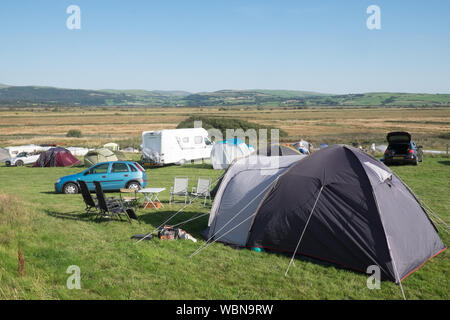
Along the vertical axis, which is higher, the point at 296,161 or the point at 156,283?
the point at 296,161

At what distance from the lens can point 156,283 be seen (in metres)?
6.67

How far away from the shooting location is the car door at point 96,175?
621 inches

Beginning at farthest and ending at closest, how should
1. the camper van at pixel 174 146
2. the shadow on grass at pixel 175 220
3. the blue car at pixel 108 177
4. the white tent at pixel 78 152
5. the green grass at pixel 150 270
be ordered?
1. the white tent at pixel 78 152
2. the camper van at pixel 174 146
3. the blue car at pixel 108 177
4. the shadow on grass at pixel 175 220
5. the green grass at pixel 150 270

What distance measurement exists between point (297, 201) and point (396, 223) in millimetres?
1829

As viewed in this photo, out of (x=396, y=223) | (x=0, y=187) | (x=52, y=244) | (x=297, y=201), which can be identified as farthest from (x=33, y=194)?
(x=396, y=223)

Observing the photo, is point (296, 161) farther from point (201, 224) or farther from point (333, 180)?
point (201, 224)

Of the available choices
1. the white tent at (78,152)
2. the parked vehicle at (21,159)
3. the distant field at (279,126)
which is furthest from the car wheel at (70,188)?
the distant field at (279,126)

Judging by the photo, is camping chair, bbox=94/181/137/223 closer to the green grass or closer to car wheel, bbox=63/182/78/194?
the green grass

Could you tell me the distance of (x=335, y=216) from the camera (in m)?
7.64

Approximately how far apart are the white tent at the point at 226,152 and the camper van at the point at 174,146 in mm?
2578

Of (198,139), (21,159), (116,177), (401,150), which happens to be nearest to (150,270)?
(116,177)

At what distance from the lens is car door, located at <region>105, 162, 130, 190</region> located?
16109 mm

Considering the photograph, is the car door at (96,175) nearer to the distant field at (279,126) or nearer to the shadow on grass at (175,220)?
the shadow on grass at (175,220)

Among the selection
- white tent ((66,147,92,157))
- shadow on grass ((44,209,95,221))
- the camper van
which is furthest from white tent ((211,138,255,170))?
white tent ((66,147,92,157))
